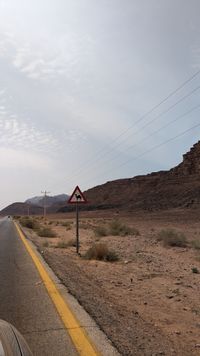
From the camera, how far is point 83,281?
1178cm

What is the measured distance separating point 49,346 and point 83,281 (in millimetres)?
5824

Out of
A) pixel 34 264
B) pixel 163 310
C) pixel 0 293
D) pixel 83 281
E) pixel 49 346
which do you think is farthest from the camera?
pixel 34 264

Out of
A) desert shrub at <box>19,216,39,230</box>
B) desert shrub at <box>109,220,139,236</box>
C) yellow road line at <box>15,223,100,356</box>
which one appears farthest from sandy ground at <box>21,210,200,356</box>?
desert shrub at <box>19,216,39,230</box>

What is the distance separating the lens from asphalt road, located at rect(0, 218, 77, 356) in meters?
6.00

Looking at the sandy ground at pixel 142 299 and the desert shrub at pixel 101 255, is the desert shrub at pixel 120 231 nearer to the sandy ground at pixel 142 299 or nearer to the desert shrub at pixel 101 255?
the sandy ground at pixel 142 299

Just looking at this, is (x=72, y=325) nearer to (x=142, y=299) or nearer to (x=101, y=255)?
(x=142, y=299)

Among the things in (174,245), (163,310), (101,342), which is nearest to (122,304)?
(163,310)

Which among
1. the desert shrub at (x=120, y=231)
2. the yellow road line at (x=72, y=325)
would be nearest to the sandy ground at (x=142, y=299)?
the yellow road line at (x=72, y=325)

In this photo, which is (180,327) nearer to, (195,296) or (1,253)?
(195,296)

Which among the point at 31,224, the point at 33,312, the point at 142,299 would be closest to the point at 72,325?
the point at 33,312

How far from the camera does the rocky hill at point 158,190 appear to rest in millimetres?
92281

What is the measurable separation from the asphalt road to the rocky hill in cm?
6673

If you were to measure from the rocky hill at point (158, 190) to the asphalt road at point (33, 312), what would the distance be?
6673 cm

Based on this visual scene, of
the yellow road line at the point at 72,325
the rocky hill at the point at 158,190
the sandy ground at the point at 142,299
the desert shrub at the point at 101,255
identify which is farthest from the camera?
the rocky hill at the point at 158,190
